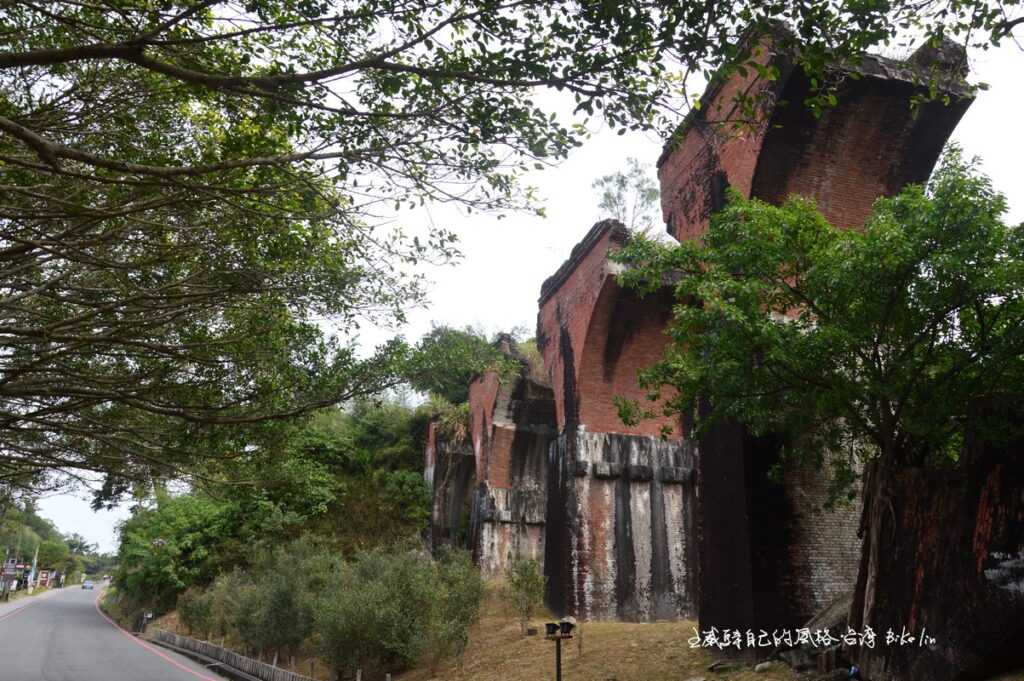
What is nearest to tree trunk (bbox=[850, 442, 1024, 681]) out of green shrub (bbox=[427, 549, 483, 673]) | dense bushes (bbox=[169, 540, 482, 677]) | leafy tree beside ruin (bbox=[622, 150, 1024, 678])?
leafy tree beside ruin (bbox=[622, 150, 1024, 678])

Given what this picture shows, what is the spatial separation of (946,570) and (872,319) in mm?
2114

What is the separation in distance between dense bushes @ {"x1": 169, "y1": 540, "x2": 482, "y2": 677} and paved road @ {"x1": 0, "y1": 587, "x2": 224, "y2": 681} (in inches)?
62.0

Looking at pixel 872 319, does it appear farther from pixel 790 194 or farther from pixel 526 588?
pixel 526 588

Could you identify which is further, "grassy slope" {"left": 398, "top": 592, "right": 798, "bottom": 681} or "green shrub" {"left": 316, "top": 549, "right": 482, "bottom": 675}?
"green shrub" {"left": 316, "top": 549, "right": 482, "bottom": 675}

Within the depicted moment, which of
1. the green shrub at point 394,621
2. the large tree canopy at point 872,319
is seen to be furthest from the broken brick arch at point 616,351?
the large tree canopy at point 872,319

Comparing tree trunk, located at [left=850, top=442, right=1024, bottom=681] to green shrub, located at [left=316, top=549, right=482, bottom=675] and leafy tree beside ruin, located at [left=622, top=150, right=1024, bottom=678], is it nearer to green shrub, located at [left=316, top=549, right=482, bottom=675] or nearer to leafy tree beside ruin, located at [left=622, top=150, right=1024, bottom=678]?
leafy tree beside ruin, located at [left=622, top=150, right=1024, bottom=678]

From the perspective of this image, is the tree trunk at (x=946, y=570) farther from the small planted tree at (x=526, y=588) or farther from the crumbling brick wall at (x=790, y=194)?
the small planted tree at (x=526, y=588)

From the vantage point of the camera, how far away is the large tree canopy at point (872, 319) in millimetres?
5625

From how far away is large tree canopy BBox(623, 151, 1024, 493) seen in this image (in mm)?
5625

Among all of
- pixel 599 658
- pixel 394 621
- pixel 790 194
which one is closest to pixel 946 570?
pixel 790 194

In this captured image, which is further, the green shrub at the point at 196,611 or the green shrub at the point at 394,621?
the green shrub at the point at 196,611

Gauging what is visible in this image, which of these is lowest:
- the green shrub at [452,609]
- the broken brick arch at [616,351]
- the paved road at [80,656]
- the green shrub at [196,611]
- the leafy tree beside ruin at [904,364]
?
the paved road at [80,656]

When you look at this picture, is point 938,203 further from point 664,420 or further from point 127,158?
point 664,420

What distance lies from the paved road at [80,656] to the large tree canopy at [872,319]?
12.1 meters
